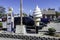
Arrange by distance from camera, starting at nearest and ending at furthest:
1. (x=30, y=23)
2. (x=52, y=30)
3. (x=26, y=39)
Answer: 1. (x=26, y=39)
2. (x=52, y=30)
3. (x=30, y=23)

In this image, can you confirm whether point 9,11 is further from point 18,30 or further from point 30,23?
point 30,23

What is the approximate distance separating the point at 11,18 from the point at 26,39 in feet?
14.6

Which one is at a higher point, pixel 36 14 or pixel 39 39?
pixel 36 14

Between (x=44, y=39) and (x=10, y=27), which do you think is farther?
(x=10, y=27)

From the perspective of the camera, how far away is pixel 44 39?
11570mm

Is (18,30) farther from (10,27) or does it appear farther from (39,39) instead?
(39,39)

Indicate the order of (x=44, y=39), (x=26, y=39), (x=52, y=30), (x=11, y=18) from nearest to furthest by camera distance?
(x=44, y=39), (x=26, y=39), (x=52, y=30), (x=11, y=18)

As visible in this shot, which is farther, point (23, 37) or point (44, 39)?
point (23, 37)

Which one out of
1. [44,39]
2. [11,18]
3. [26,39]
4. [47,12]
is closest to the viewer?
[44,39]

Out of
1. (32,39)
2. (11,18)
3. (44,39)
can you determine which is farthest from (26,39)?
(11,18)

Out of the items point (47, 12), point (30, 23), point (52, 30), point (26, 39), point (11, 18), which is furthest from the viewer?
point (47, 12)

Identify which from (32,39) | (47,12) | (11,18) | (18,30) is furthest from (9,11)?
(47,12)

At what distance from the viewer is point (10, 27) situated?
55.0 feet

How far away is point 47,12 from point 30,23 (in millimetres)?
45156
